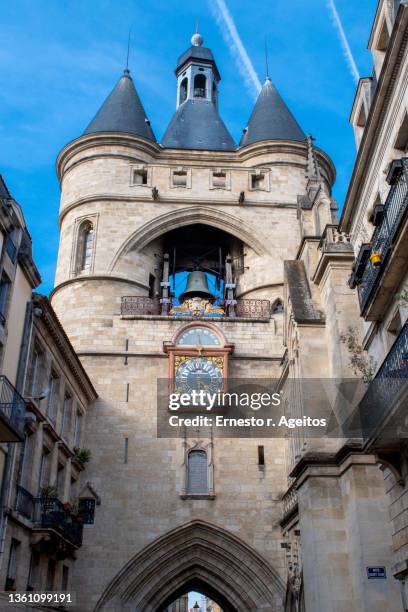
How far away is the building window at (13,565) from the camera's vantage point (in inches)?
500

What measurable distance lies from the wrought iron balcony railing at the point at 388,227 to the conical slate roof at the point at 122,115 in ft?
53.2

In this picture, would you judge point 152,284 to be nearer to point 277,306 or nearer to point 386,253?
point 277,306

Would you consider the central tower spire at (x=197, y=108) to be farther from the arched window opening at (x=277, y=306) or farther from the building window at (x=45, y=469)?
the building window at (x=45, y=469)

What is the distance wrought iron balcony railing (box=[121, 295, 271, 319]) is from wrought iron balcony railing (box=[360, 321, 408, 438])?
12.4 meters

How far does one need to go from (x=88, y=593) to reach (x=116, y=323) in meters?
7.40

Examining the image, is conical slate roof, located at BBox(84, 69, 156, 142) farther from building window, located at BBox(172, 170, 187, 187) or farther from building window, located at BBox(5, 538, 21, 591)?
building window, located at BBox(5, 538, 21, 591)

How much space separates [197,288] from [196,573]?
333 inches

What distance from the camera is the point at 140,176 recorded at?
24.2 m

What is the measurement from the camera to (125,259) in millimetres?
22359

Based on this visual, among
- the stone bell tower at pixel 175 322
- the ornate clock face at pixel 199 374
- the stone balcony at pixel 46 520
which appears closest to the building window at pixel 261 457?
the stone bell tower at pixel 175 322

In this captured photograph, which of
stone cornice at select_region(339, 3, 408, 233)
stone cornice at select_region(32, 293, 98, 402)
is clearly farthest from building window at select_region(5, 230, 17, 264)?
stone cornice at select_region(339, 3, 408, 233)

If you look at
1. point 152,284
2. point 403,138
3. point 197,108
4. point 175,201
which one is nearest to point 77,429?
point 152,284

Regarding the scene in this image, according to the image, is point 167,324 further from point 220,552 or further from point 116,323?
point 220,552

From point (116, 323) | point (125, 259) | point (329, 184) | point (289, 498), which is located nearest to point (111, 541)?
point (289, 498)
